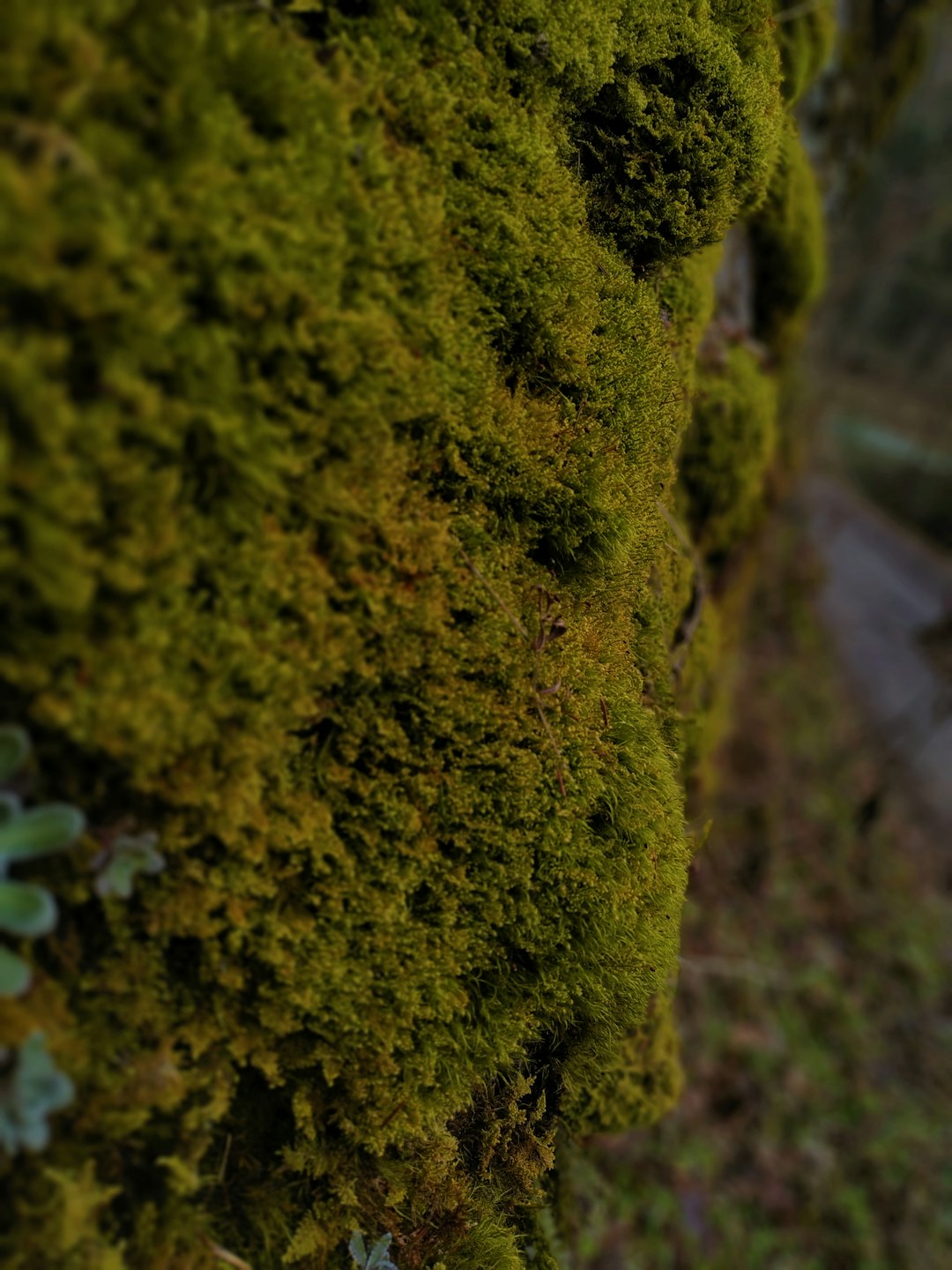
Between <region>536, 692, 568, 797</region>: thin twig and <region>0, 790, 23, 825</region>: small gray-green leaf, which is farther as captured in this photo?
<region>536, 692, 568, 797</region>: thin twig

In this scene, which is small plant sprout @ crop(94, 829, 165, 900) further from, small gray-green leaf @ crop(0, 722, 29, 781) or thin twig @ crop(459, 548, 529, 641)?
thin twig @ crop(459, 548, 529, 641)

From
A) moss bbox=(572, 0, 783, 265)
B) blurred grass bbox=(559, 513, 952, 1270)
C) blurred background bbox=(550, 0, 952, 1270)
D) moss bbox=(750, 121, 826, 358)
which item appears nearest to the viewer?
moss bbox=(572, 0, 783, 265)

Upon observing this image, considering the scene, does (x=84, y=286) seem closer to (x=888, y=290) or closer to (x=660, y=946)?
(x=660, y=946)

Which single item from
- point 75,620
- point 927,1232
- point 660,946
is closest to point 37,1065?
point 75,620

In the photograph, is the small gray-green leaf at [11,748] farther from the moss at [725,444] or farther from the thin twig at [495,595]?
the moss at [725,444]

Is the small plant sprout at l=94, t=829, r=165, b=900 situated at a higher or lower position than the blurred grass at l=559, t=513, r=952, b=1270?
higher

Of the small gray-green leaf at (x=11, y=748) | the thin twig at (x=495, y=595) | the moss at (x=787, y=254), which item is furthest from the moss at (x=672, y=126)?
the small gray-green leaf at (x=11, y=748)

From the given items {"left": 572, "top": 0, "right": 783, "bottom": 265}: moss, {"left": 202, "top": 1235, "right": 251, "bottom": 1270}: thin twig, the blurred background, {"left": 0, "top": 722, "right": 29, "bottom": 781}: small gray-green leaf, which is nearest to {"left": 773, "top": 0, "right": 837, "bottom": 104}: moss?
{"left": 572, "top": 0, "right": 783, "bottom": 265}: moss
